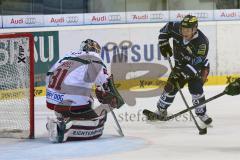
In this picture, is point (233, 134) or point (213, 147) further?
point (233, 134)

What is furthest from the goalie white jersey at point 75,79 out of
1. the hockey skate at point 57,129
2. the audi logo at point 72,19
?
the audi logo at point 72,19

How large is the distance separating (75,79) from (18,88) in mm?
677

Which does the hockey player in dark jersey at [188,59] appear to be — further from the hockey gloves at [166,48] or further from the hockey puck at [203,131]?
the hockey puck at [203,131]

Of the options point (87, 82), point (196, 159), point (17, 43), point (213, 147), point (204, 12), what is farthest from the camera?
point (204, 12)

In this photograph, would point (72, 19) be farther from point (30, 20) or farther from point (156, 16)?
point (156, 16)

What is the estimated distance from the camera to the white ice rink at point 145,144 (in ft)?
17.7

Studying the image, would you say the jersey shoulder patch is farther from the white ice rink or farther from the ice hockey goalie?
the ice hockey goalie

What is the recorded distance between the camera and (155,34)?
443 inches

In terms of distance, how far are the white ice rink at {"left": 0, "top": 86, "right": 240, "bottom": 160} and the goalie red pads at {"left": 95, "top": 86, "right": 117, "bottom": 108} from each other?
0.34 m

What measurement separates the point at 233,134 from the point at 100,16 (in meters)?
5.28

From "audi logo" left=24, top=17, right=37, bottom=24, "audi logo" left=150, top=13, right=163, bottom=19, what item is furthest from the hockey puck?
"audi logo" left=150, top=13, right=163, bottom=19

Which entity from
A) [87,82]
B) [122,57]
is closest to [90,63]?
[87,82]

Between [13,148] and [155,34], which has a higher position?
[155,34]

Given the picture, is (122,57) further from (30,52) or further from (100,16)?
(30,52)
